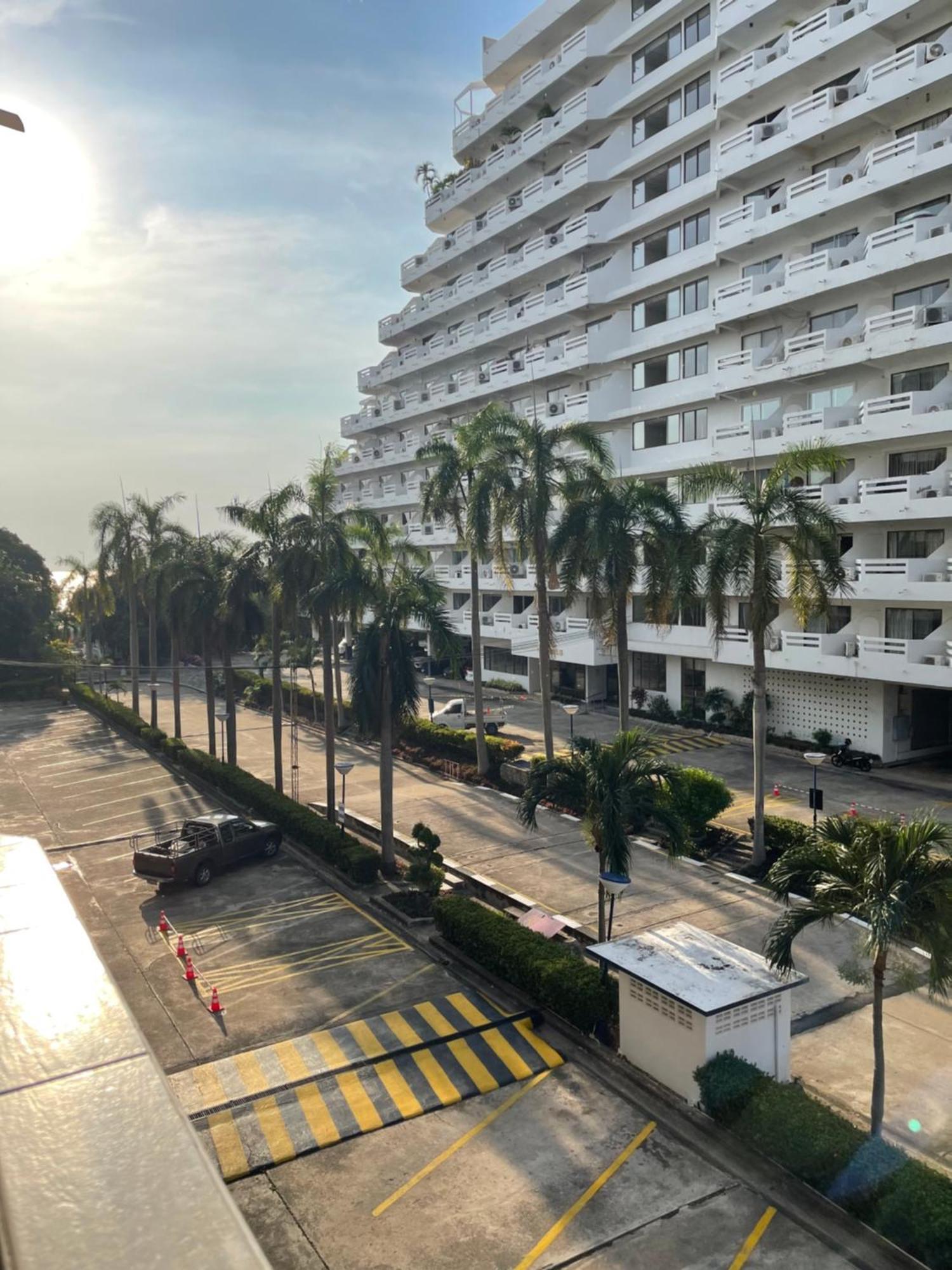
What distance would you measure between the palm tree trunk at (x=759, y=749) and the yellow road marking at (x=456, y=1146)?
1063cm

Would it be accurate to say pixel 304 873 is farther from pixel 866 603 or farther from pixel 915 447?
pixel 915 447

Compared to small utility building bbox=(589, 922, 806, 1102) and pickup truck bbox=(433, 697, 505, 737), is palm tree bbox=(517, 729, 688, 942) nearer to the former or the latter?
small utility building bbox=(589, 922, 806, 1102)

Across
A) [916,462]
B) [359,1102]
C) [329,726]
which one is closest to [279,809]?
[329,726]

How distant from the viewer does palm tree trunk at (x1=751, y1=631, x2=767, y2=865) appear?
22.2 meters

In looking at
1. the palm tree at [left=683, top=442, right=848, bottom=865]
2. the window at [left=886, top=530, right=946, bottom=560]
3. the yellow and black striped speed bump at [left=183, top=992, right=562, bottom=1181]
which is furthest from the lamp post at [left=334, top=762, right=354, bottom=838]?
the window at [left=886, top=530, right=946, bottom=560]

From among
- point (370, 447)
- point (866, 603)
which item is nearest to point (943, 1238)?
point (866, 603)

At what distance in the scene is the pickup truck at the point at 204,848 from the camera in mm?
22375

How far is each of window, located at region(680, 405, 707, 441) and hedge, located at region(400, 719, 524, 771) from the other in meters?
15.8

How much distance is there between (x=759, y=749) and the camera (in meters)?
22.8

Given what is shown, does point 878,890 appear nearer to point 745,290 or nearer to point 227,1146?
point 227,1146

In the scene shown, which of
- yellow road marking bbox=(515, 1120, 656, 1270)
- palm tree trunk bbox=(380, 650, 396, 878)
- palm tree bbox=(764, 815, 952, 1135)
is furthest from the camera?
palm tree trunk bbox=(380, 650, 396, 878)

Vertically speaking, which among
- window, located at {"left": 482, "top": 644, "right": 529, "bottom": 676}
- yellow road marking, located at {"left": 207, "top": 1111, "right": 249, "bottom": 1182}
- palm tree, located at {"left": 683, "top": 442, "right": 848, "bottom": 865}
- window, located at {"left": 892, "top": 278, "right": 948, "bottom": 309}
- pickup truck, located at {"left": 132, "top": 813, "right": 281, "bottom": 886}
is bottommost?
yellow road marking, located at {"left": 207, "top": 1111, "right": 249, "bottom": 1182}

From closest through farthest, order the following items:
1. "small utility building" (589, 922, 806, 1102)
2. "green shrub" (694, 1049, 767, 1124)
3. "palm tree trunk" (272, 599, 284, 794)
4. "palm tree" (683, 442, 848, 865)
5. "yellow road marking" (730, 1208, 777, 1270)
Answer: "yellow road marking" (730, 1208, 777, 1270)
"green shrub" (694, 1049, 767, 1124)
"small utility building" (589, 922, 806, 1102)
"palm tree" (683, 442, 848, 865)
"palm tree trunk" (272, 599, 284, 794)

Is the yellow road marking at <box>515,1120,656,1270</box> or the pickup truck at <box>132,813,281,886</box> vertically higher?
the pickup truck at <box>132,813,281,886</box>
